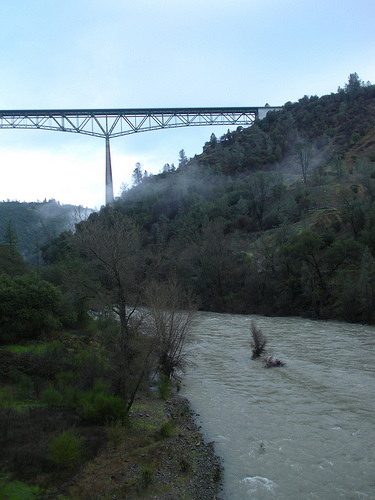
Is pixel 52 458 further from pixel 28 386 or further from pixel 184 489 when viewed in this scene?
pixel 28 386

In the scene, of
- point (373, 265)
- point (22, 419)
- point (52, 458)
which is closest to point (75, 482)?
point (52, 458)

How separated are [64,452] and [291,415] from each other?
6543 mm

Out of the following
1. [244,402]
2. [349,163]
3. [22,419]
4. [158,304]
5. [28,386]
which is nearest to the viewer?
[22,419]

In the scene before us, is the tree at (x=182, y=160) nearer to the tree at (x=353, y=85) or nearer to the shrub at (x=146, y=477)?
the tree at (x=353, y=85)

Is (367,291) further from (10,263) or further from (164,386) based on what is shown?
(10,263)

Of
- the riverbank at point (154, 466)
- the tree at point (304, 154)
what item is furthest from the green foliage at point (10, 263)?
the tree at point (304, 154)

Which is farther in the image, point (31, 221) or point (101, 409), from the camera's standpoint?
point (31, 221)

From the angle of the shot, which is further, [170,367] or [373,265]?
[373,265]

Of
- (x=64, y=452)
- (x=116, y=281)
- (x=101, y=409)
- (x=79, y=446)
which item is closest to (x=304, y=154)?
(x=116, y=281)

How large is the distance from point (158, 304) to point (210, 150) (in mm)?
90652

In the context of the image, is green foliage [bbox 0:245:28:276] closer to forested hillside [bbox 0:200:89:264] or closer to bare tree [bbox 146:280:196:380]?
bare tree [bbox 146:280:196:380]

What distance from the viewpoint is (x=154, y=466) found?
8.43 m

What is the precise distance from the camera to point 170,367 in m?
14.9

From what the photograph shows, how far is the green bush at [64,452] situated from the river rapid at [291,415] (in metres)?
3.06
